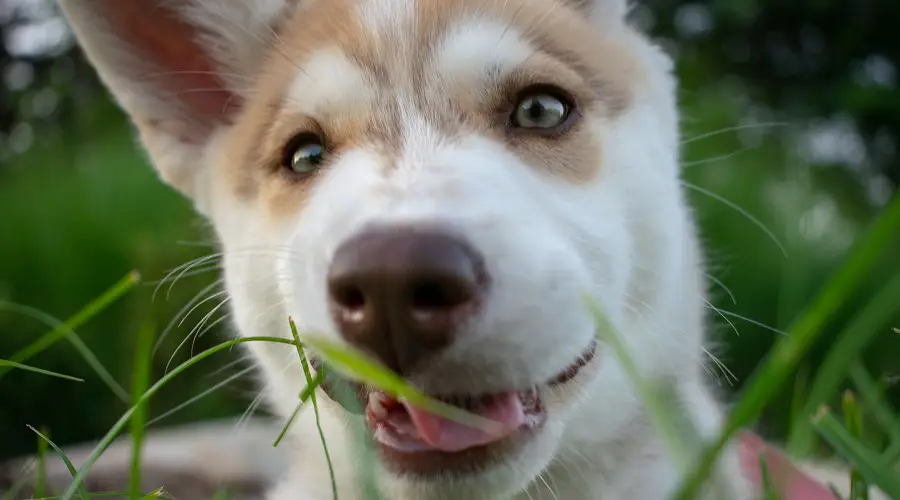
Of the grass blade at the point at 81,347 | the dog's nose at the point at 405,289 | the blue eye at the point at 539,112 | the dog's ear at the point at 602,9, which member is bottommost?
the grass blade at the point at 81,347

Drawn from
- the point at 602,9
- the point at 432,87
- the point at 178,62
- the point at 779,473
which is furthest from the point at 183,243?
the point at 779,473

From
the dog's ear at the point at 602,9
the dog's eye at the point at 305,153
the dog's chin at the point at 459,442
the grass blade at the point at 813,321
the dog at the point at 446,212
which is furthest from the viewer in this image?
the dog's ear at the point at 602,9

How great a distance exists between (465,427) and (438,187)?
0.40m

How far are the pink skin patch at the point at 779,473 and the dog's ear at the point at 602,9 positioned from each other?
1.06 meters

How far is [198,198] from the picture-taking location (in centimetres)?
229

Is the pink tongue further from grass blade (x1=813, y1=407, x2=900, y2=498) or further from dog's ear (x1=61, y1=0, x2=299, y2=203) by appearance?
dog's ear (x1=61, y1=0, x2=299, y2=203)

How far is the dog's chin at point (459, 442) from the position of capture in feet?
4.41

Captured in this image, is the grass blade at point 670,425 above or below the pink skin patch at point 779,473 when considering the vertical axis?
above

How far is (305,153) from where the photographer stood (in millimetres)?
1811

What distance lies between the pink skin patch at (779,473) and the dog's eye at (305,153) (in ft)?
3.49

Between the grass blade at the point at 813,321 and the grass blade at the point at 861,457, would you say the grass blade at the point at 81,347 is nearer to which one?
the grass blade at the point at 813,321

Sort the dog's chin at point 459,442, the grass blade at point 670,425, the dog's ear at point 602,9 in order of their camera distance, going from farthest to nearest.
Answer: the dog's ear at point 602,9
the dog's chin at point 459,442
the grass blade at point 670,425

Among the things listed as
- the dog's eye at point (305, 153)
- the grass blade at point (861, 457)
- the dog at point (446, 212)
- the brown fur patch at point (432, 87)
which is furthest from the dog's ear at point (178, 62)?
the grass blade at point (861, 457)

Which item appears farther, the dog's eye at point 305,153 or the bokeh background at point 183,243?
the bokeh background at point 183,243
